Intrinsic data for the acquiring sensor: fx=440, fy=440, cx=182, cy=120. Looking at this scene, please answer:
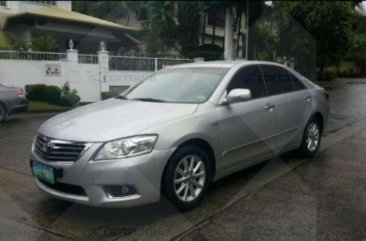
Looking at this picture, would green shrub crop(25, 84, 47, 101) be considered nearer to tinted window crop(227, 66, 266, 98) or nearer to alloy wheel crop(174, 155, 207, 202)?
tinted window crop(227, 66, 266, 98)

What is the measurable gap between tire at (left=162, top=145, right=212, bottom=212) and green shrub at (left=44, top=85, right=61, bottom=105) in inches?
476

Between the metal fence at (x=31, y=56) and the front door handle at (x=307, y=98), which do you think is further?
the metal fence at (x=31, y=56)

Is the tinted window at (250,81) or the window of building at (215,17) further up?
the window of building at (215,17)

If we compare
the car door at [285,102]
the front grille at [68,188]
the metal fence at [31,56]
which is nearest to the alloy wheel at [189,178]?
the front grille at [68,188]

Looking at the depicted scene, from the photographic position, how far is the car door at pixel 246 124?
481 cm

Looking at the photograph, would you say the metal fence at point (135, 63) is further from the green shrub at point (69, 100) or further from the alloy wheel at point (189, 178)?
the alloy wheel at point (189, 178)

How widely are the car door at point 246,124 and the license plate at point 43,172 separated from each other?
1756 mm

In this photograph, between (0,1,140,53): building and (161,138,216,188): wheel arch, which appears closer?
(161,138,216,188): wheel arch

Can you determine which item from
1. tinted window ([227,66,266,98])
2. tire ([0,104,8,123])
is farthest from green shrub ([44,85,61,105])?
tinted window ([227,66,266,98])

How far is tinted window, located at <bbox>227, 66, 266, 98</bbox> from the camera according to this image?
17.2 feet

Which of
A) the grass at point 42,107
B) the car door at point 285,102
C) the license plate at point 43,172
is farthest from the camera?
the grass at point 42,107

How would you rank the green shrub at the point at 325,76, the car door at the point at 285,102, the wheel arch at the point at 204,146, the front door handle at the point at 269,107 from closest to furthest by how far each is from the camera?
1. the wheel arch at the point at 204,146
2. the front door handle at the point at 269,107
3. the car door at the point at 285,102
4. the green shrub at the point at 325,76

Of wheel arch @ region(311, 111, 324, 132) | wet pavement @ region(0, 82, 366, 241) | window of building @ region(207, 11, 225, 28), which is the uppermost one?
window of building @ region(207, 11, 225, 28)

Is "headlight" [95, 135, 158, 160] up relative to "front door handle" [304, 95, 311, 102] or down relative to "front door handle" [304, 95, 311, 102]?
down
